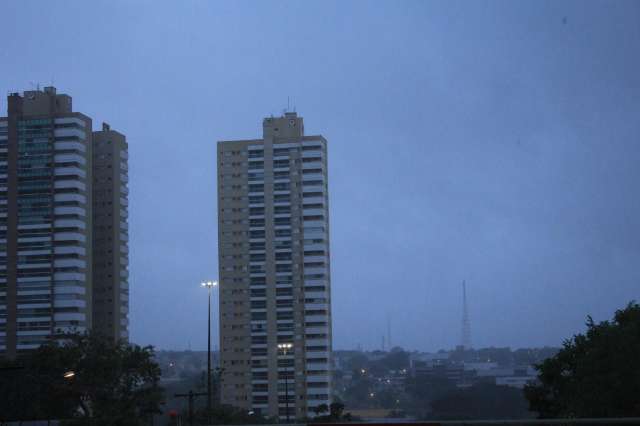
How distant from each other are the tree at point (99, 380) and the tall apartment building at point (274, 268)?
2306 inches

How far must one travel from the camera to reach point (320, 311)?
124 metres

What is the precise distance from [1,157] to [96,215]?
48.1 feet

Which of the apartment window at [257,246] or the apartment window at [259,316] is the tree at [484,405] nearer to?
the apartment window at [259,316]

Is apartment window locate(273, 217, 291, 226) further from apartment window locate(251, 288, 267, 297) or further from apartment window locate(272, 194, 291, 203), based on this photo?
apartment window locate(251, 288, 267, 297)

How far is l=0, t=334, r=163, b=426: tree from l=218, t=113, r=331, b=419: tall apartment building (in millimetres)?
58579

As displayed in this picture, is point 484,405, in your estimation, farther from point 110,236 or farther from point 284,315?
point 110,236

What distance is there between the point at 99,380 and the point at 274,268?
2671 inches

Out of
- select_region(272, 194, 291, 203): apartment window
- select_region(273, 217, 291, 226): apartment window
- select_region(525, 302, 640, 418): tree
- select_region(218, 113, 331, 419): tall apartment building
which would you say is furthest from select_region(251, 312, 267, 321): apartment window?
select_region(525, 302, 640, 418): tree

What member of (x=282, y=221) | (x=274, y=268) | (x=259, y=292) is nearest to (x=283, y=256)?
(x=274, y=268)

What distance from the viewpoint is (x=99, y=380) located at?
2311 inches

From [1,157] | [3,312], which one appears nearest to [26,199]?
[1,157]

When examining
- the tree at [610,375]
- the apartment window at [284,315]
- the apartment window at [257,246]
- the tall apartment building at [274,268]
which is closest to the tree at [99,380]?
the tree at [610,375]

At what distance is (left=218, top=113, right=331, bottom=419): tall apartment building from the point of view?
4793 inches

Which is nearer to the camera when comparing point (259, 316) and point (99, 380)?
point (99, 380)
